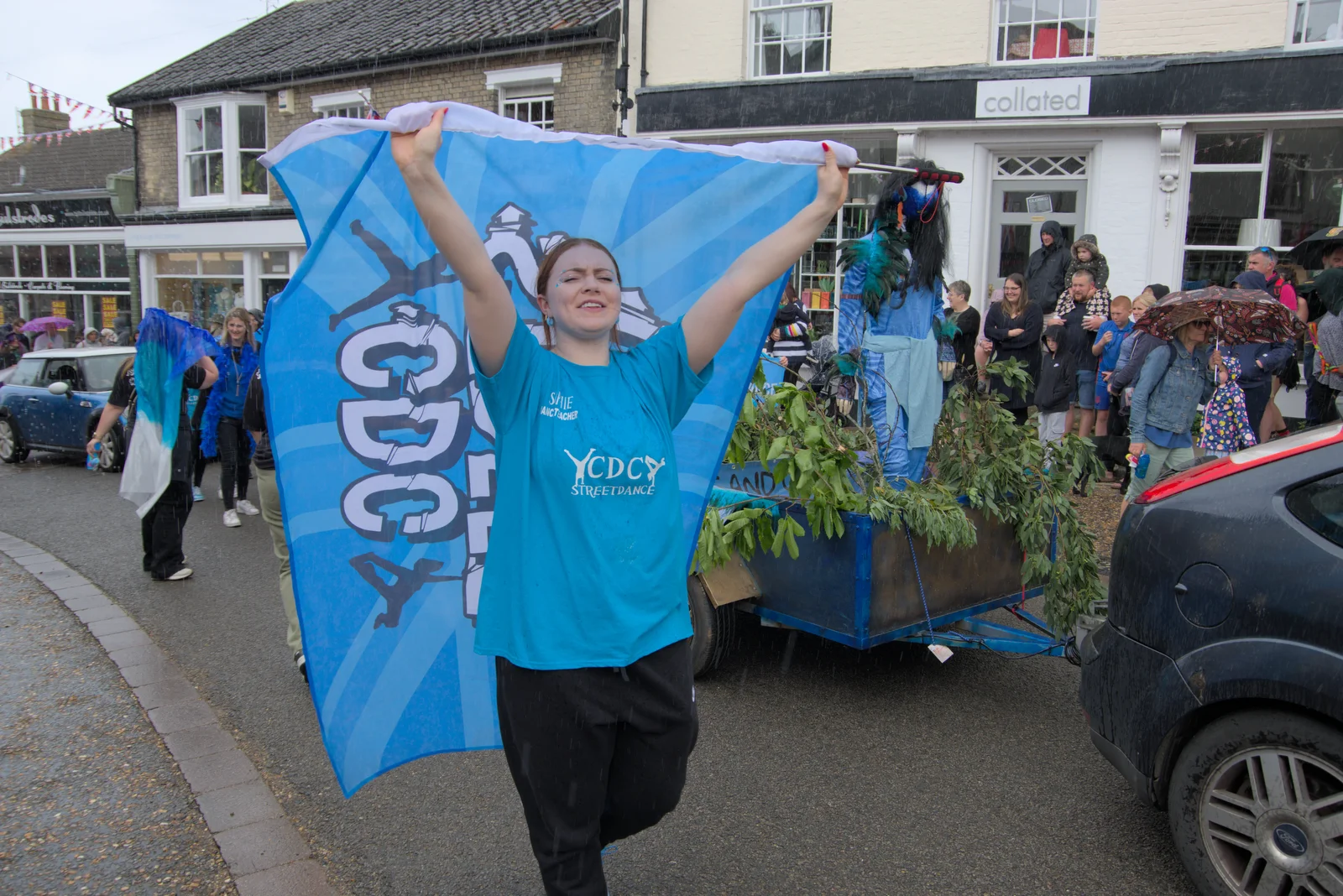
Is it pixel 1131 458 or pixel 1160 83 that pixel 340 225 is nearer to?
pixel 1131 458

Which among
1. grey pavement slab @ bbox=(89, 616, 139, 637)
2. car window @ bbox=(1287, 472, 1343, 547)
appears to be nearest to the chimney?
grey pavement slab @ bbox=(89, 616, 139, 637)

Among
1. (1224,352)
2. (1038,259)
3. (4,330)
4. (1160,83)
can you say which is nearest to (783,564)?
(1224,352)

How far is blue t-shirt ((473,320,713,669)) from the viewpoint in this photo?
232cm

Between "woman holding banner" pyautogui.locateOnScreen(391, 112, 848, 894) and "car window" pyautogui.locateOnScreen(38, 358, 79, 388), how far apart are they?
41.5 feet

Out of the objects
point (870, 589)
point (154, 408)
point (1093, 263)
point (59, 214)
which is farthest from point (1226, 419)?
point (59, 214)

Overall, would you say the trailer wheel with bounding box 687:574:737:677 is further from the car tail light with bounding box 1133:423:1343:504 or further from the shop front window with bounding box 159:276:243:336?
the shop front window with bounding box 159:276:243:336

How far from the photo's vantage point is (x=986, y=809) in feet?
12.4

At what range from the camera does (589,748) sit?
2416 mm

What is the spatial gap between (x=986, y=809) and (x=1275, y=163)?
37.2 ft

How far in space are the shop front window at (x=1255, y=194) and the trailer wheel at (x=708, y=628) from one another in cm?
998

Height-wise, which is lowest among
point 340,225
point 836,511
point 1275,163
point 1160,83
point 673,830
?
point 673,830

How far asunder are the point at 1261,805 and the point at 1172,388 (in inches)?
171

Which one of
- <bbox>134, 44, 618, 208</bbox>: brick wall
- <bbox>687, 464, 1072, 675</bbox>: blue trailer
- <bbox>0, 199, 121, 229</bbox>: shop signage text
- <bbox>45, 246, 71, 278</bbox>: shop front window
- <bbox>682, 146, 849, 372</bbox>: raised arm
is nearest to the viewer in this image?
<bbox>682, 146, 849, 372</bbox>: raised arm

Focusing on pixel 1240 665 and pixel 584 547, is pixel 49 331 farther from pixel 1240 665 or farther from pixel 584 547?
pixel 1240 665
